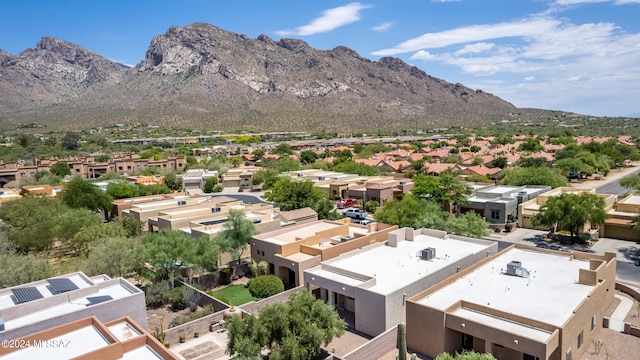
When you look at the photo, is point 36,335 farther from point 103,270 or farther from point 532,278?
point 532,278

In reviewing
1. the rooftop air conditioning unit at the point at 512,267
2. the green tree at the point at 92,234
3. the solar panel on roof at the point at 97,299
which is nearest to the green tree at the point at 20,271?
the green tree at the point at 92,234

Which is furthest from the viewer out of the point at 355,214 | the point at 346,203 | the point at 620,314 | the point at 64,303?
the point at 346,203

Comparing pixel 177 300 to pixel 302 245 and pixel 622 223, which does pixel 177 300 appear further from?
pixel 622 223

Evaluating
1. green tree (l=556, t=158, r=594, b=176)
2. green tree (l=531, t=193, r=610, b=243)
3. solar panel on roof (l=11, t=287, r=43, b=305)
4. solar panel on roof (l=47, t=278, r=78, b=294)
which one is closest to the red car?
green tree (l=531, t=193, r=610, b=243)

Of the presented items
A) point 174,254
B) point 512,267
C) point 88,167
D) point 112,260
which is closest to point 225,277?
point 174,254

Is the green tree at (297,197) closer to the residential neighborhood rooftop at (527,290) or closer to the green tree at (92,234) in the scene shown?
the green tree at (92,234)

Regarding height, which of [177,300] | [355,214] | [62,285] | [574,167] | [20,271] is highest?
[574,167]

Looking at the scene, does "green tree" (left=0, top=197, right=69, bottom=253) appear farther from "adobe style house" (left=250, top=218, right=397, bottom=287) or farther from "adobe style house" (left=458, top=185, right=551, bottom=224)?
"adobe style house" (left=458, top=185, right=551, bottom=224)
